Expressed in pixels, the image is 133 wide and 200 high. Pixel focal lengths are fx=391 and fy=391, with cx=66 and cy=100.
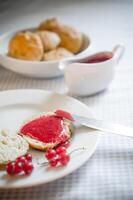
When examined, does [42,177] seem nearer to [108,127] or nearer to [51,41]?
[108,127]

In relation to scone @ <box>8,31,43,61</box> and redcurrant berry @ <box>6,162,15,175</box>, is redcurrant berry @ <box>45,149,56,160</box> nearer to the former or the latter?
redcurrant berry @ <box>6,162,15,175</box>

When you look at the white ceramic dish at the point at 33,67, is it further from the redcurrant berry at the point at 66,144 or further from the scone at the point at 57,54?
the redcurrant berry at the point at 66,144

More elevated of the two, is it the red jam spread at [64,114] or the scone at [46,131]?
the scone at [46,131]

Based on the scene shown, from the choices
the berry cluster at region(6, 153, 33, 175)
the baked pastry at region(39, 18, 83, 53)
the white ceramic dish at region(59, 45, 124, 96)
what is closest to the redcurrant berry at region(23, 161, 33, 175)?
the berry cluster at region(6, 153, 33, 175)

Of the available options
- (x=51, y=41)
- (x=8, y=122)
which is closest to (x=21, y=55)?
(x=51, y=41)

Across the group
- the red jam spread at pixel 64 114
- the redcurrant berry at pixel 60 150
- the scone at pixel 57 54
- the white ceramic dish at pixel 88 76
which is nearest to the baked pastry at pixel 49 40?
the scone at pixel 57 54
